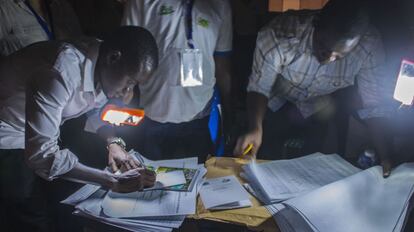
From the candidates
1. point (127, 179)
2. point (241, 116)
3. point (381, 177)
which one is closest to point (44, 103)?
point (127, 179)

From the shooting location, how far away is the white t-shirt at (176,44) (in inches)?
62.6

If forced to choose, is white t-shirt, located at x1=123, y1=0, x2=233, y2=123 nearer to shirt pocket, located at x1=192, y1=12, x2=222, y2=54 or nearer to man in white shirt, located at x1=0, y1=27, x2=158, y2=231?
shirt pocket, located at x1=192, y1=12, x2=222, y2=54

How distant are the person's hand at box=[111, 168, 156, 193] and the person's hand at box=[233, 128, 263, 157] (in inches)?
16.3

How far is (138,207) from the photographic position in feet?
3.35

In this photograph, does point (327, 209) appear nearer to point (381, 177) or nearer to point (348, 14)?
point (381, 177)

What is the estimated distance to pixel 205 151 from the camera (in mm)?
1811

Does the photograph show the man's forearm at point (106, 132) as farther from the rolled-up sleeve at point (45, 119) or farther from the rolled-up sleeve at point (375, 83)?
the rolled-up sleeve at point (375, 83)

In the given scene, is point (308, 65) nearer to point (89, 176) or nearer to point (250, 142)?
point (250, 142)

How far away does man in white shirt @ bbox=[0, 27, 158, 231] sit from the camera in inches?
39.8

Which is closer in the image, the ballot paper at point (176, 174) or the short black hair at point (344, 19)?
the ballot paper at point (176, 174)

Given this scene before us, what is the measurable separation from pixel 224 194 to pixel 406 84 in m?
0.85

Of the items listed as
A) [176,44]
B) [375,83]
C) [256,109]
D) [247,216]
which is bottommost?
[247,216]

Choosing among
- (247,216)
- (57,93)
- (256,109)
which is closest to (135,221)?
(247,216)

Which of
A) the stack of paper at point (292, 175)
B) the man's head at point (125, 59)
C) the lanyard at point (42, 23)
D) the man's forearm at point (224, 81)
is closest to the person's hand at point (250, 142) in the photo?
the stack of paper at point (292, 175)
